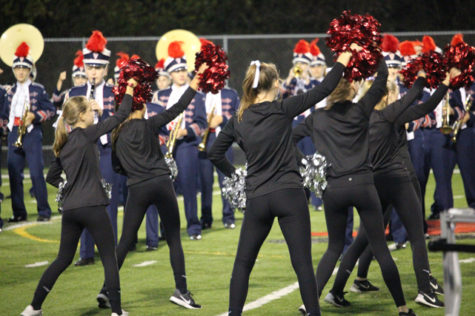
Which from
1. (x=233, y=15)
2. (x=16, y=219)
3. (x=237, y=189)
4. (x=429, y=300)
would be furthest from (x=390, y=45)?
(x=233, y=15)

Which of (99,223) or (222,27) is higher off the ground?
(222,27)

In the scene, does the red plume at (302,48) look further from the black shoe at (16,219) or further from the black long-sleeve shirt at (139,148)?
the black long-sleeve shirt at (139,148)

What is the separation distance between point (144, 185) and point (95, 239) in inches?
26.4

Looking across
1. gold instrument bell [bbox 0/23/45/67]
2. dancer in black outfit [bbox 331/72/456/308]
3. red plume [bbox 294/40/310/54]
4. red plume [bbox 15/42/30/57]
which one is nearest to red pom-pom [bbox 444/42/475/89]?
dancer in black outfit [bbox 331/72/456/308]

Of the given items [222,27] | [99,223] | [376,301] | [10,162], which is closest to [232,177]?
[99,223]

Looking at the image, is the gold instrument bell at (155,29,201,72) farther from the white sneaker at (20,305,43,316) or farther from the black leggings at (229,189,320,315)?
the black leggings at (229,189,320,315)

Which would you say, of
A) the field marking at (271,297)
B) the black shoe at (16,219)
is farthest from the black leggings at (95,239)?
the black shoe at (16,219)

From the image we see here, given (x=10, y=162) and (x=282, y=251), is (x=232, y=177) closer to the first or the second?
(x=282, y=251)

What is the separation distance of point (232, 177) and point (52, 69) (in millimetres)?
12268

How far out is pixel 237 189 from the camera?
6055 mm

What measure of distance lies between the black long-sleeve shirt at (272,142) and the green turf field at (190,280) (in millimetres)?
Result: 1522

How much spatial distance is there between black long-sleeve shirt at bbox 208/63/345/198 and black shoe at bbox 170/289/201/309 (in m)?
1.62

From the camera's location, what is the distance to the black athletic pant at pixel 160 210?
6816 mm

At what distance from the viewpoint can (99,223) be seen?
248 inches
